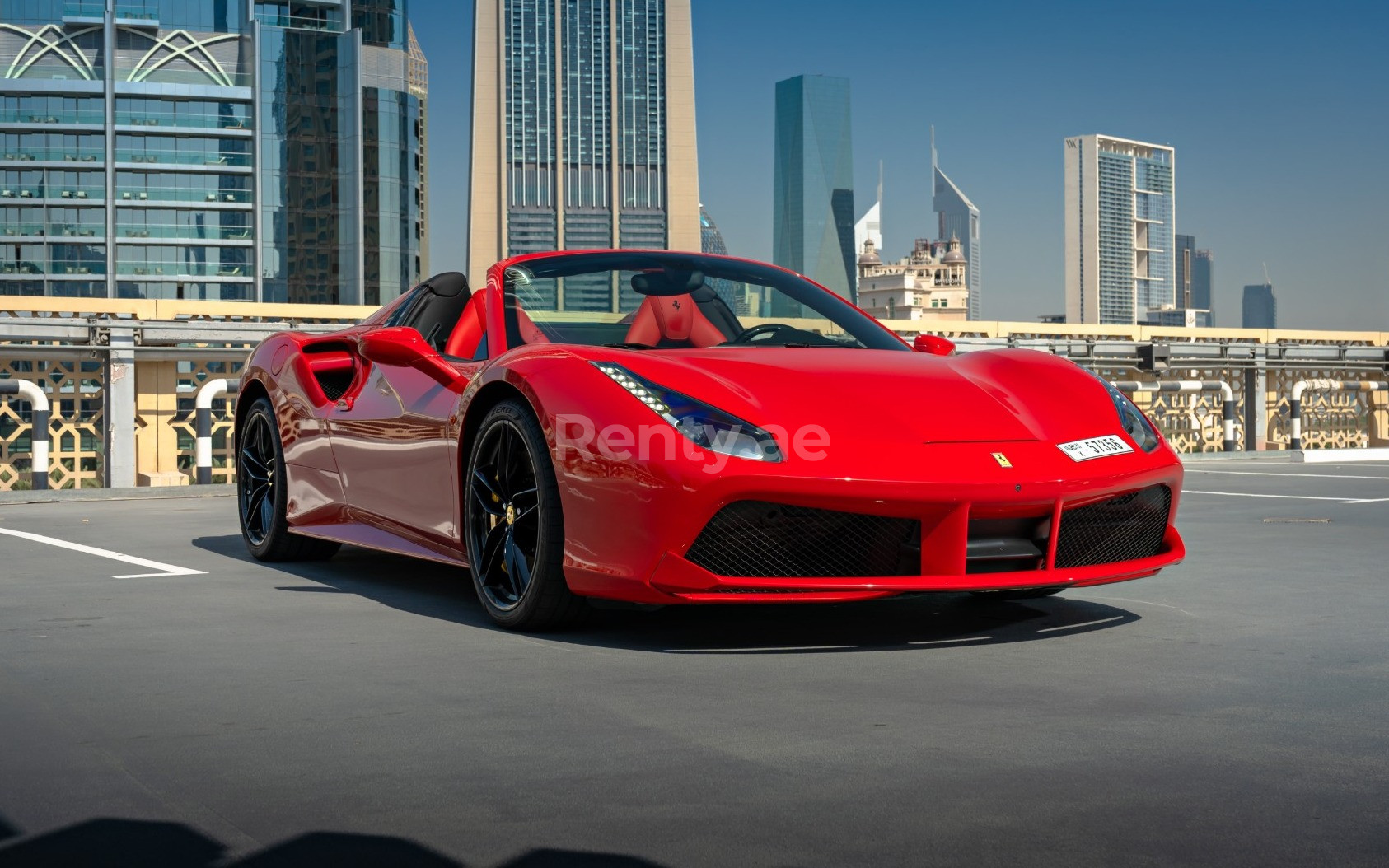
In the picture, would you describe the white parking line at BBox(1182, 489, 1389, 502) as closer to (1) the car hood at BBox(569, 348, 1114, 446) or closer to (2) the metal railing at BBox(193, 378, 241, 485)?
(1) the car hood at BBox(569, 348, 1114, 446)

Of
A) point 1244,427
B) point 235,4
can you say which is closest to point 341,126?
point 235,4

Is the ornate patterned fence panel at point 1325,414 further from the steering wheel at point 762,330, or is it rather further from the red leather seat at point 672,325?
the red leather seat at point 672,325

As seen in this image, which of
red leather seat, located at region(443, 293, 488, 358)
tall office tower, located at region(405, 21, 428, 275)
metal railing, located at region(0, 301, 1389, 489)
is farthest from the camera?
tall office tower, located at region(405, 21, 428, 275)

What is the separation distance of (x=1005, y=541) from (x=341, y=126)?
336ft

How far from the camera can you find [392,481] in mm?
5176

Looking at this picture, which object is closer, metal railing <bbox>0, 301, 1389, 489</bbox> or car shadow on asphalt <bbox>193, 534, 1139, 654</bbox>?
car shadow on asphalt <bbox>193, 534, 1139, 654</bbox>

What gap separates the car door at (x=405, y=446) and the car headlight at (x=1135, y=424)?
2.00 metres

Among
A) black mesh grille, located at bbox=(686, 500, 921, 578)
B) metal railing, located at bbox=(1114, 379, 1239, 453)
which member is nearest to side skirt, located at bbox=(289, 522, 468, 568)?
black mesh grille, located at bbox=(686, 500, 921, 578)

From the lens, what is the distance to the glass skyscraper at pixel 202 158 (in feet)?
328

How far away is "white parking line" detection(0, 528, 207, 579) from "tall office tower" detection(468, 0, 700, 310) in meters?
162

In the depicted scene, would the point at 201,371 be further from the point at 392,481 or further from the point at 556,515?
the point at 556,515

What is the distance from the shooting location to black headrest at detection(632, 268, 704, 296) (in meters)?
5.03

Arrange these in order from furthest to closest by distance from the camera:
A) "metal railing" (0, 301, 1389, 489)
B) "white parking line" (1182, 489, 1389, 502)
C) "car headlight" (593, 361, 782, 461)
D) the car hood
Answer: "metal railing" (0, 301, 1389, 489), "white parking line" (1182, 489, 1389, 502), the car hood, "car headlight" (593, 361, 782, 461)

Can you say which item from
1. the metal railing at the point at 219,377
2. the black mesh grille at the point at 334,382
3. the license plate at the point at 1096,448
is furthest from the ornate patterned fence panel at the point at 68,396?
the license plate at the point at 1096,448
